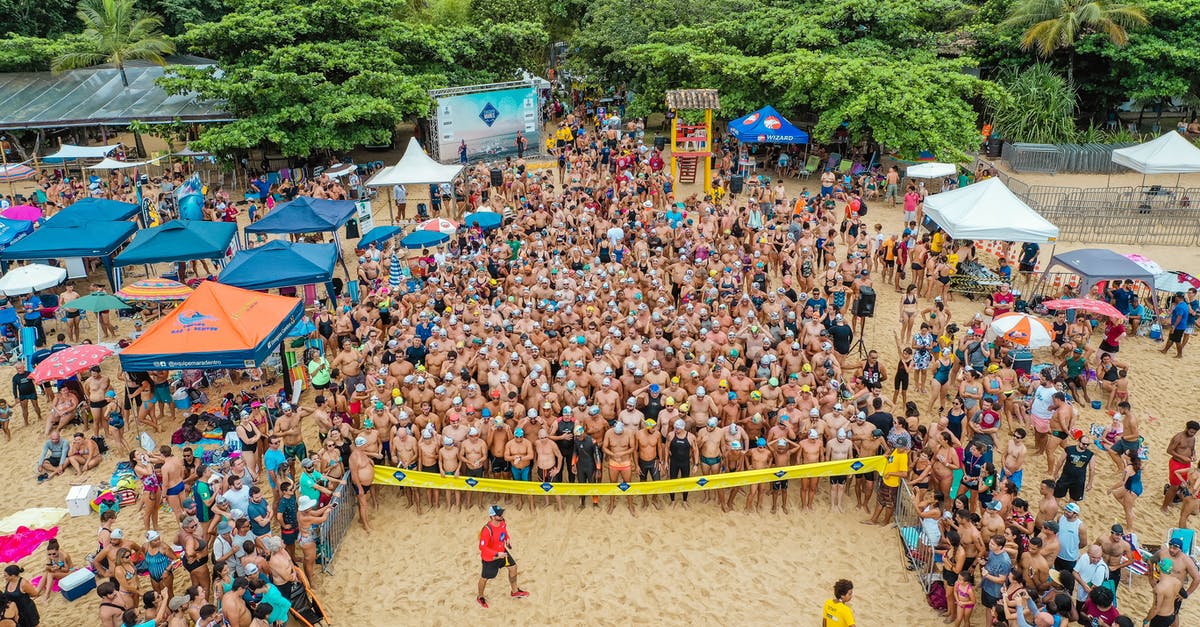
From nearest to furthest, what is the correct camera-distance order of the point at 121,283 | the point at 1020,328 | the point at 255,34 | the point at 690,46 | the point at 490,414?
the point at 490,414
the point at 1020,328
the point at 121,283
the point at 255,34
the point at 690,46

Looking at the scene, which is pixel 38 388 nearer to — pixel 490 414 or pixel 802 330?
pixel 490 414

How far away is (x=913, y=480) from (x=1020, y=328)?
14.2 feet

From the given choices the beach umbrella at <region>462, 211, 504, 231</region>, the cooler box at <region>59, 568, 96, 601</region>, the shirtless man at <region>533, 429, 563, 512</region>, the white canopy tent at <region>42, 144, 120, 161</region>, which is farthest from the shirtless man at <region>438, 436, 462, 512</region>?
the white canopy tent at <region>42, 144, 120, 161</region>

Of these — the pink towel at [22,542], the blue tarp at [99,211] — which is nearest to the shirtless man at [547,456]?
the pink towel at [22,542]

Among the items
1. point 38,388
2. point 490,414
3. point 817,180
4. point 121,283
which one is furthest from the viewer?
point 817,180

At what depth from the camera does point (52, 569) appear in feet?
31.5

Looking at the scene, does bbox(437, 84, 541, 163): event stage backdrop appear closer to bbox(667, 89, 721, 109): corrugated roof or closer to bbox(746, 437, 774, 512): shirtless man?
bbox(667, 89, 721, 109): corrugated roof

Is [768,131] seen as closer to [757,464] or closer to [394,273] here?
[394,273]

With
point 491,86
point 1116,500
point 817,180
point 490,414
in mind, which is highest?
point 491,86

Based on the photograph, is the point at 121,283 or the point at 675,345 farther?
the point at 121,283

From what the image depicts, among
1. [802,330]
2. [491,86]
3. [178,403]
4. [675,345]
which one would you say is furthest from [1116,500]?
[491,86]

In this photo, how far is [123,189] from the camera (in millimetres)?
25938

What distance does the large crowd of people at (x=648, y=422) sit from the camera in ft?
28.9

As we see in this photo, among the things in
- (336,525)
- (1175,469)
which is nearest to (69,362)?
(336,525)
